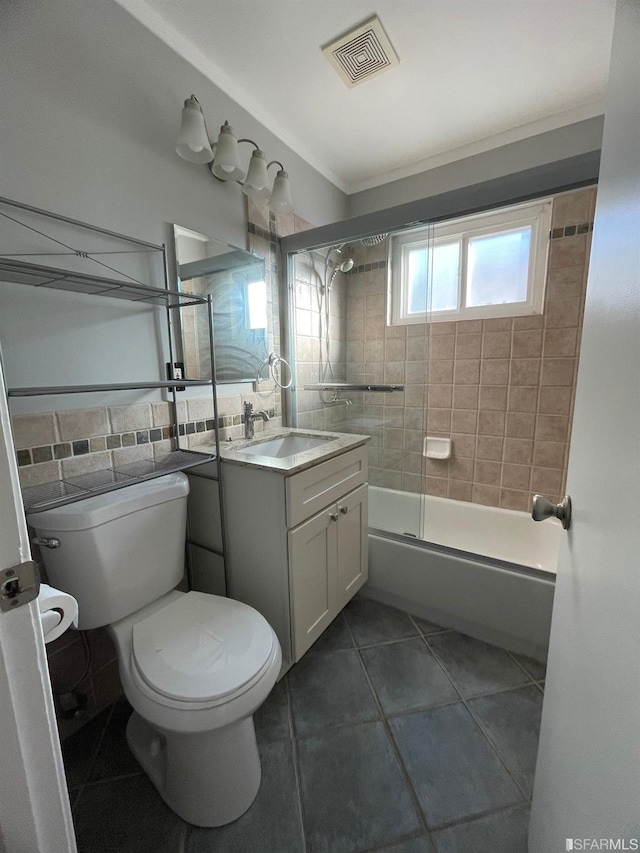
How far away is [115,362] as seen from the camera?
4.12 feet

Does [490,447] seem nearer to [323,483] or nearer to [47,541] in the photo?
[323,483]

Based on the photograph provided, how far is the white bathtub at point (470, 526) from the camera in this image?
2.02 meters

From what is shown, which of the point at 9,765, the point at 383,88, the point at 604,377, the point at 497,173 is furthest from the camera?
the point at 497,173

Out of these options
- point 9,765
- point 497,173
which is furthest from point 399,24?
point 9,765

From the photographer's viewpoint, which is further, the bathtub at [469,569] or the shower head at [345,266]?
the shower head at [345,266]

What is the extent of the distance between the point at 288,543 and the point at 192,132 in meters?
1.56

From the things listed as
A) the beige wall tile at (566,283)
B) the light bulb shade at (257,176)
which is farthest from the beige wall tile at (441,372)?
the light bulb shade at (257,176)

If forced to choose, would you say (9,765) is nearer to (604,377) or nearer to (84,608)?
(84,608)

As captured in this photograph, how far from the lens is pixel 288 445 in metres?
1.83

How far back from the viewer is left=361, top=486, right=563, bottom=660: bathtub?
4.85 ft

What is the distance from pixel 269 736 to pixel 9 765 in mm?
1009

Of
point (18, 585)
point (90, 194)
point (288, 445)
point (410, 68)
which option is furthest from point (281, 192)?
point (18, 585)

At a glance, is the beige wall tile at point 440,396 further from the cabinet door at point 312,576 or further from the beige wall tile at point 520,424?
the cabinet door at point 312,576

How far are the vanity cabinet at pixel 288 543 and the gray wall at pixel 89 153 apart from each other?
65 cm
